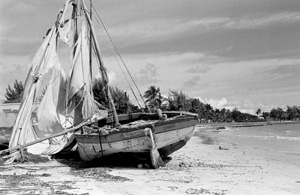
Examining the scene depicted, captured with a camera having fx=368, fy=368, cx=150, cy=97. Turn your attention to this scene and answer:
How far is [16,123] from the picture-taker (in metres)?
16.1

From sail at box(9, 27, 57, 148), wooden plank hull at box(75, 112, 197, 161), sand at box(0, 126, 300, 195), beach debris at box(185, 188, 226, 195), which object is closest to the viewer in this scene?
beach debris at box(185, 188, 226, 195)

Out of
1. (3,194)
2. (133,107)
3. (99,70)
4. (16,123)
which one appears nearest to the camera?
(3,194)

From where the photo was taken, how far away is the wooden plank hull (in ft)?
42.5

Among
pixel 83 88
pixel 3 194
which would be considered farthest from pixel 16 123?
pixel 3 194

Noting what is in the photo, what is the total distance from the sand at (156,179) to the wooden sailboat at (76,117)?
0.92m

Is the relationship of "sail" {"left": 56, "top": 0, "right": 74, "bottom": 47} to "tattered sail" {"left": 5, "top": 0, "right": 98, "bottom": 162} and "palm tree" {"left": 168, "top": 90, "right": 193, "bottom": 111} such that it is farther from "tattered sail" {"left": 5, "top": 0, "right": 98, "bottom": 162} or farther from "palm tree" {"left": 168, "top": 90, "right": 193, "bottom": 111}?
"palm tree" {"left": 168, "top": 90, "right": 193, "bottom": 111}

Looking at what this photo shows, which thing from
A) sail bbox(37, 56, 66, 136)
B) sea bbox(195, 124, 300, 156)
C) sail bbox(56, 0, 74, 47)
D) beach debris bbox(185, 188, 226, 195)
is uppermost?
sail bbox(56, 0, 74, 47)

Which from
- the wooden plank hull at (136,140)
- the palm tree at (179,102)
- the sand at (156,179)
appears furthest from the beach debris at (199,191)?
the palm tree at (179,102)

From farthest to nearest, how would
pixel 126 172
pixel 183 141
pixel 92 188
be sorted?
pixel 183 141
pixel 126 172
pixel 92 188

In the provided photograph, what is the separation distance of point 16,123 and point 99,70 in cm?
437

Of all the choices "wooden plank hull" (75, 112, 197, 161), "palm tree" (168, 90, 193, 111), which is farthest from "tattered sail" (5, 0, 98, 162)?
"palm tree" (168, 90, 193, 111)

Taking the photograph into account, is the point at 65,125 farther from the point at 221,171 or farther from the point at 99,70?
the point at 221,171

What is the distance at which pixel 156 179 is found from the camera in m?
10.9

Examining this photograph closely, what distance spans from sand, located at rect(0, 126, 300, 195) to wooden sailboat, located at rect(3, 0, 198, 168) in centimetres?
92
